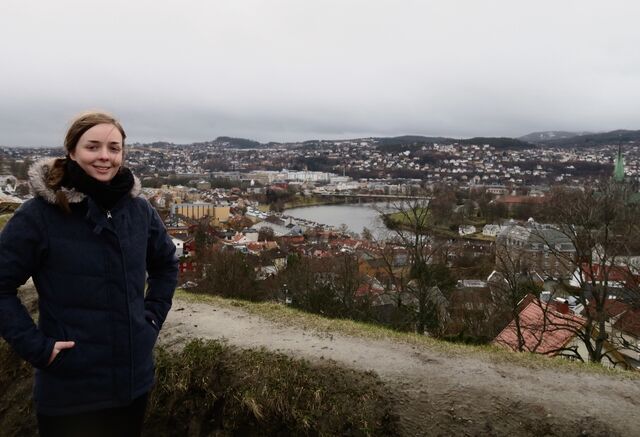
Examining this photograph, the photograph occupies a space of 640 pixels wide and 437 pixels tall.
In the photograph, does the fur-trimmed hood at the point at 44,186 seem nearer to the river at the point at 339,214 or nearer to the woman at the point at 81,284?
the woman at the point at 81,284

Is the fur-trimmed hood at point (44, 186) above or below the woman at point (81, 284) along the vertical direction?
above

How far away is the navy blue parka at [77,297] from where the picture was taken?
1615 mm

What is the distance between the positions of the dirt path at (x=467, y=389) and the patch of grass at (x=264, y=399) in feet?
0.63

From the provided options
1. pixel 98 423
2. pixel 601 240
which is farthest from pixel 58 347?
pixel 601 240

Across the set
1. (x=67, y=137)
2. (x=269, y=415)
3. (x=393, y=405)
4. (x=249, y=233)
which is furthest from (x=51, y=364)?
(x=249, y=233)

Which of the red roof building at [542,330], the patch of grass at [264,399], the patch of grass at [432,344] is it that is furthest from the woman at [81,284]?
the red roof building at [542,330]

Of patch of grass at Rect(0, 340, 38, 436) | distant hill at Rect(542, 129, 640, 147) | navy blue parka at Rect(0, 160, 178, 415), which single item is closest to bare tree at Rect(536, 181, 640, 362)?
patch of grass at Rect(0, 340, 38, 436)

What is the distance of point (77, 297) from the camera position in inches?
66.3

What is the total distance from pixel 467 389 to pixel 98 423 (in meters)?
2.36

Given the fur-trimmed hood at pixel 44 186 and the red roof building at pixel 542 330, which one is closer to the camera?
the fur-trimmed hood at pixel 44 186

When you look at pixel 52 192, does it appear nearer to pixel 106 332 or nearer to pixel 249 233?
pixel 106 332

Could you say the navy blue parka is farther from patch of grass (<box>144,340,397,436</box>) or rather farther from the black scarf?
patch of grass (<box>144,340,397,436</box>)

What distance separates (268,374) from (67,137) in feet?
7.15

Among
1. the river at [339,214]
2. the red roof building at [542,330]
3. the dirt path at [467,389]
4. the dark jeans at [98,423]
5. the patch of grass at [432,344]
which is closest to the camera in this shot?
the dark jeans at [98,423]
